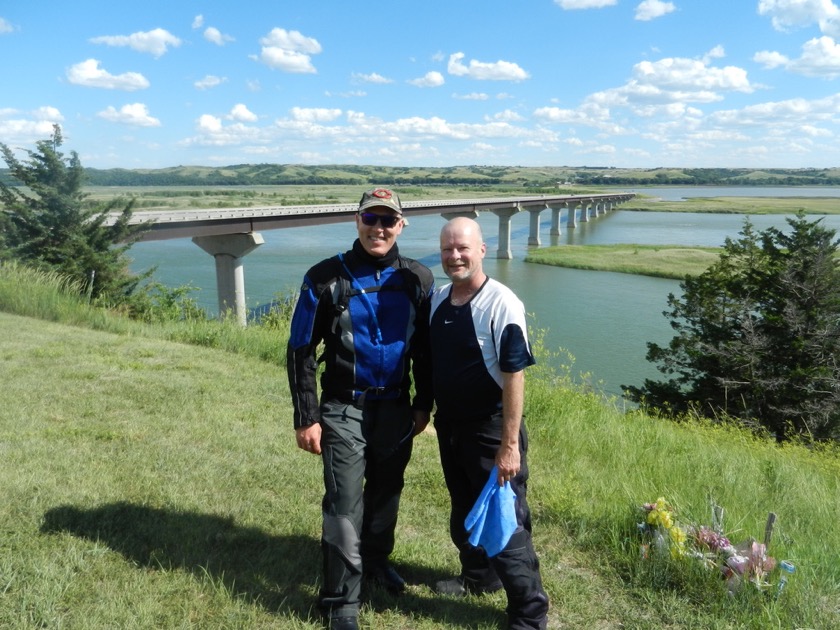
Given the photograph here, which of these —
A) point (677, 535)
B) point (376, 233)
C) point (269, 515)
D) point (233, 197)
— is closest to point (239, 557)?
point (269, 515)

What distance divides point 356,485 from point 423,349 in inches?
28.7

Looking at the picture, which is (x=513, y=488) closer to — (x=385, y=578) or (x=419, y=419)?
(x=419, y=419)

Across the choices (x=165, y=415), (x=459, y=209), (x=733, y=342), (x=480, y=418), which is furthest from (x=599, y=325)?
(x=459, y=209)

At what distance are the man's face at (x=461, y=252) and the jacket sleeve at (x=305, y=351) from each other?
592 millimetres

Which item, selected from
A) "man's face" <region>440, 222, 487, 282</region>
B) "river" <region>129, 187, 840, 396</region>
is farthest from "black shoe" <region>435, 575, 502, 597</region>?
"river" <region>129, 187, 840, 396</region>

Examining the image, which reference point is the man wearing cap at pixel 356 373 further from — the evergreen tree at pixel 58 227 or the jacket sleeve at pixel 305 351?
the evergreen tree at pixel 58 227

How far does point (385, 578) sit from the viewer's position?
3.34 meters

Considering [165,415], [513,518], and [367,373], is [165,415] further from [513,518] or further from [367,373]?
[513,518]

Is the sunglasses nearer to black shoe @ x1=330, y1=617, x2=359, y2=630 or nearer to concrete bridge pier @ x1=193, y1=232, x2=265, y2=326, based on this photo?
black shoe @ x1=330, y1=617, x2=359, y2=630

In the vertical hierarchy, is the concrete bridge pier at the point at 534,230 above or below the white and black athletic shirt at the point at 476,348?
below

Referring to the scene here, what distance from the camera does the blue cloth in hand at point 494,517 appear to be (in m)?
2.84

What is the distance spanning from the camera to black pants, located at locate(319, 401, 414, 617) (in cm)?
291

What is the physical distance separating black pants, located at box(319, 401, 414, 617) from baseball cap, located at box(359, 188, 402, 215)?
3.05 feet

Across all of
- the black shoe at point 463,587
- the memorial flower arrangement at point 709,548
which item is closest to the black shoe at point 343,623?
the black shoe at point 463,587
